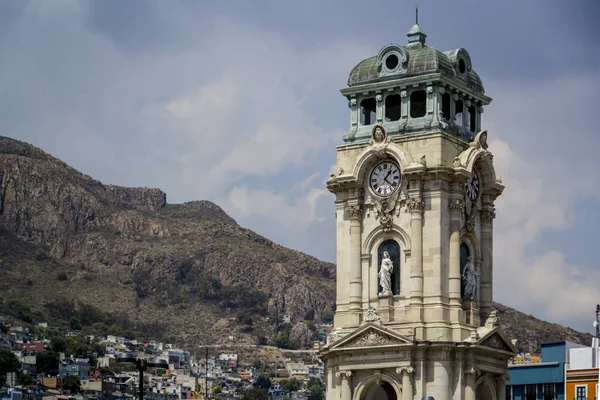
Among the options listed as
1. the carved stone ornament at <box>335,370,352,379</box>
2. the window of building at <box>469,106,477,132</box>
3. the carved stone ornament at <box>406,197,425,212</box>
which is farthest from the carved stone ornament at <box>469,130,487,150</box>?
the carved stone ornament at <box>335,370,352,379</box>

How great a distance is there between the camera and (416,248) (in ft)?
233

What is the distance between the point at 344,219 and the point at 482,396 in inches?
371

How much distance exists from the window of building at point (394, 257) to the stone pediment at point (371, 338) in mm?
2088

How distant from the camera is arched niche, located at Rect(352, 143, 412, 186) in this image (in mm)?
71750

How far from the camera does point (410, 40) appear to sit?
2972 inches

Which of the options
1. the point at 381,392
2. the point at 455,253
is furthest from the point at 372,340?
the point at 455,253

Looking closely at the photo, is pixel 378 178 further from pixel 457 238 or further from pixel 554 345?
pixel 554 345

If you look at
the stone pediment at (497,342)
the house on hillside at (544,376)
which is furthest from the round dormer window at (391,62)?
the house on hillside at (544,376)

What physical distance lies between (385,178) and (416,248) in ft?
11.7

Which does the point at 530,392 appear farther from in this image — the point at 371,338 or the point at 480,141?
the point at 371,338

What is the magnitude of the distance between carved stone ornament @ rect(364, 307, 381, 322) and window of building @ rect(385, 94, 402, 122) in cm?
839

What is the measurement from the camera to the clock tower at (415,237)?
70.4 meters

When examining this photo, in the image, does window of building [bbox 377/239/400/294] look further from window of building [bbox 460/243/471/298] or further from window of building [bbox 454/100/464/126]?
window of building [bbox 454/100/464/126]

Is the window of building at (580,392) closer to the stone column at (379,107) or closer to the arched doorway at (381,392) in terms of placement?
the arched doorway at (381,392)
